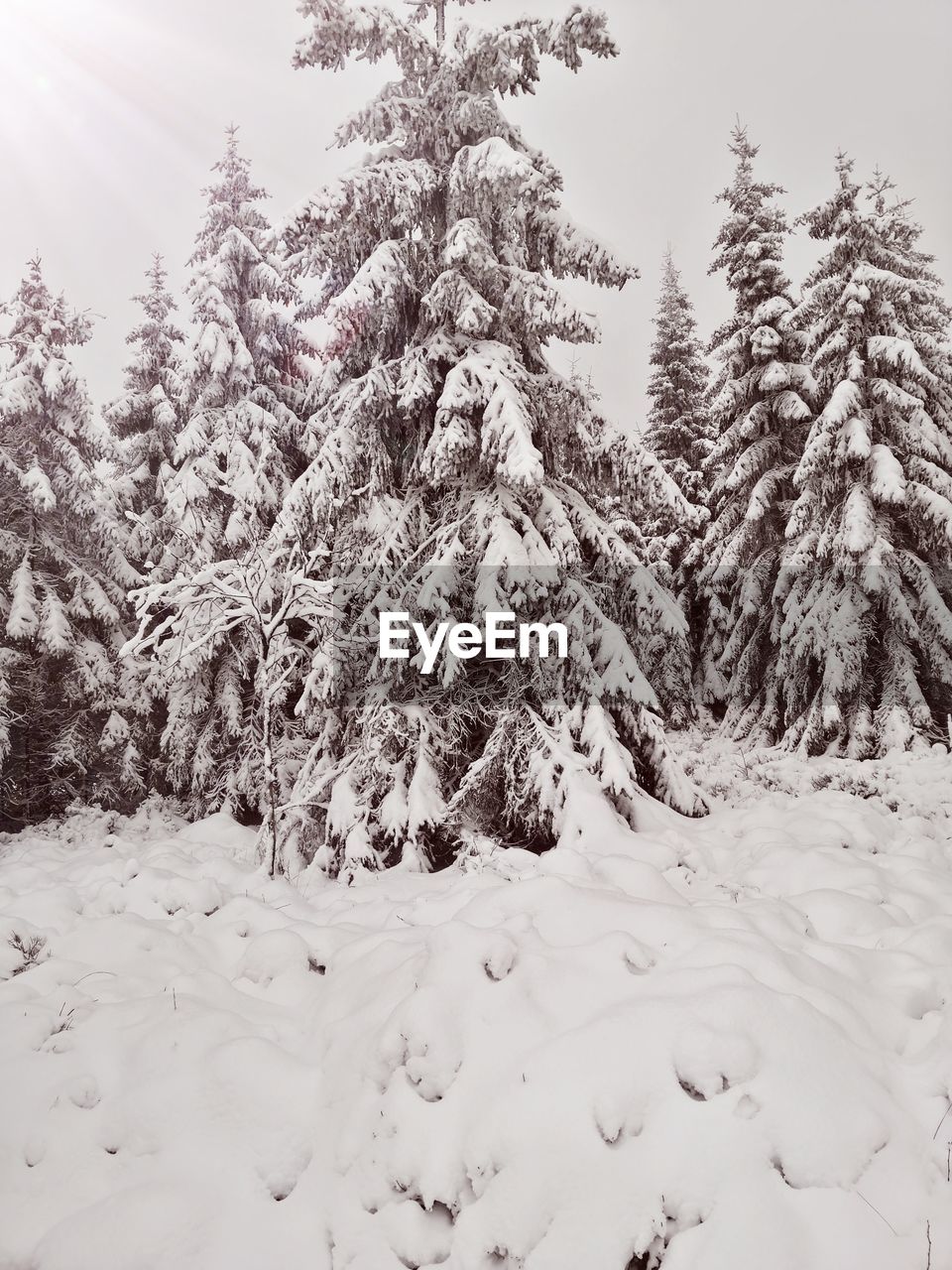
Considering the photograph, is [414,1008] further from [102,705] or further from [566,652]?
[102,705]

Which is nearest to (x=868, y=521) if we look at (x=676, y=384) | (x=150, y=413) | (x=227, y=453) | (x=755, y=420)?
(x=755, y=420)

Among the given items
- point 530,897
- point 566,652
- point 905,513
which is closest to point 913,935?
point 530,897

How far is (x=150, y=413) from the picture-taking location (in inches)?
613

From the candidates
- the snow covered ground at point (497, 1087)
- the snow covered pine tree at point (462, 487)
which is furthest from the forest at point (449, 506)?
the snow covered ground at point (497, 1087)

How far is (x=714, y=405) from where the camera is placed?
50.9 ft

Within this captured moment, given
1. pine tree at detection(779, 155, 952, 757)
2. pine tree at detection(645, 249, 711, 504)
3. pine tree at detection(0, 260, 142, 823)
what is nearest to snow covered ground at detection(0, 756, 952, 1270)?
pine tree at detection(779, 155, 952, 757)

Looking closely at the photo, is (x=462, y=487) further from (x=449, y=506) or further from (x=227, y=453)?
(x=227, y=453)

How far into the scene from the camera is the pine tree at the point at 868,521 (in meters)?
11.8

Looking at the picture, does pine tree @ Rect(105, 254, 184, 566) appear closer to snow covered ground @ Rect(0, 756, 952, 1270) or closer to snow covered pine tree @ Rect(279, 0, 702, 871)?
snow covered pine tree @ Rect(279, 0, 702, 871)

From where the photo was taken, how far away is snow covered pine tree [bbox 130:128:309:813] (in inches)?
493

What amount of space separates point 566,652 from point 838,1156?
536cm

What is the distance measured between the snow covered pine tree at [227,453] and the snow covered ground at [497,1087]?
26.3ft

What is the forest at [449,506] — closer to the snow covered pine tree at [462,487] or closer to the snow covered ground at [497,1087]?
the snow covered pine tree at [462,487]

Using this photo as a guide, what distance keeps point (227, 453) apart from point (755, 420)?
11349 mm
